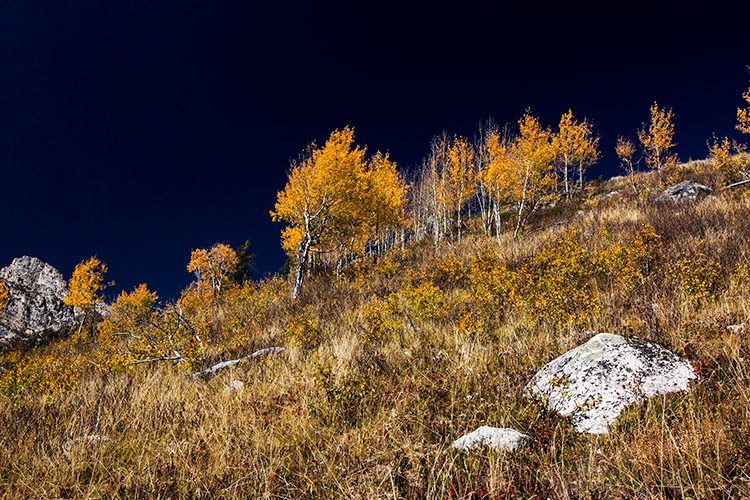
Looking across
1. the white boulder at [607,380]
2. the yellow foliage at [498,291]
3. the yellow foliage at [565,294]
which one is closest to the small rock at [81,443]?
the white boulder at [607,380]

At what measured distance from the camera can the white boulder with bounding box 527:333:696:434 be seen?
285 centimetres

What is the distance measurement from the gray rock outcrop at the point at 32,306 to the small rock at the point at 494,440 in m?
41.3

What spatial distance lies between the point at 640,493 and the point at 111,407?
18.8 ft

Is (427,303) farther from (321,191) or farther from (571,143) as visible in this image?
(571,143)

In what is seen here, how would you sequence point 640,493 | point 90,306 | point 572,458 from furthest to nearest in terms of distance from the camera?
point 90,306, point 572,458, point 640,493

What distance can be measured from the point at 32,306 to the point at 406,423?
1761 inches

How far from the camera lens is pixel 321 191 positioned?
56.5 feet

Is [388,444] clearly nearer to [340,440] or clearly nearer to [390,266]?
[340,440]

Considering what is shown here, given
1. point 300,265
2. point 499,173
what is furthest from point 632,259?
point 499,173

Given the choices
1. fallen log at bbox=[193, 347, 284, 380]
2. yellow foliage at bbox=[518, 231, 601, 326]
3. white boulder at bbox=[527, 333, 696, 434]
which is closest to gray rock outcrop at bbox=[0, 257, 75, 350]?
fallen log at bbox=[193, 347, 284, 380]

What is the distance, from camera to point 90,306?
Answer: 2834 cm

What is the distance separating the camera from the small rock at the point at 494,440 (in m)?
2.51

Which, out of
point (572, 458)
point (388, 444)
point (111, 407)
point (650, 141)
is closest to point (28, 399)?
point (111, 407)

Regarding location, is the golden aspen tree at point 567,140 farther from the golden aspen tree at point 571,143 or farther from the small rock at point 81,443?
the small rock at point 81,443
